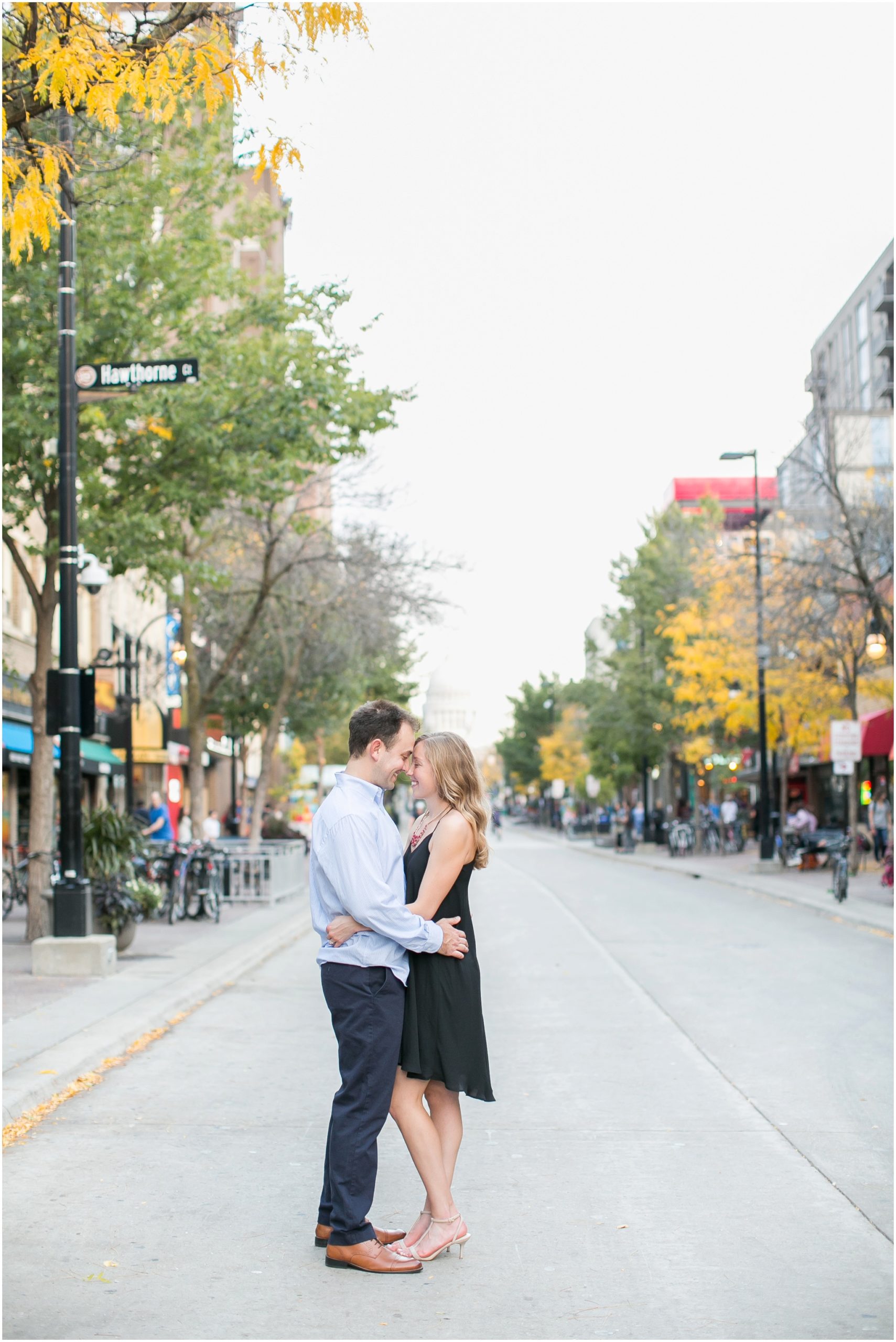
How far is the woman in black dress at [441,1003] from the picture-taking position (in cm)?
520

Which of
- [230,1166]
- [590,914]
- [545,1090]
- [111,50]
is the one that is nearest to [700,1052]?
[545,1090]

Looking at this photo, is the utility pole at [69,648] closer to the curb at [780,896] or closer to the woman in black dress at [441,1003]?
the woman in black dress at [441,1003]

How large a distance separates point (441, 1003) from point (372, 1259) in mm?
925

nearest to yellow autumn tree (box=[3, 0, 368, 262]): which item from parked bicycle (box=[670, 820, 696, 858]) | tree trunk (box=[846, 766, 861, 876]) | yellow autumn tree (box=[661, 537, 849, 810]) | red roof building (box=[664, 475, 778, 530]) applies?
tree trunk (box=[846, 766, 861, 876])

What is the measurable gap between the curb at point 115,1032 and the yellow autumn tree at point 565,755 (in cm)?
7498

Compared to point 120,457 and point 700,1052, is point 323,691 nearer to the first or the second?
point 120,457

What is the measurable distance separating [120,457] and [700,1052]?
11232 millimetres

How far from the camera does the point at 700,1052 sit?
9914 mm

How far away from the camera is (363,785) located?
5223 millimetres

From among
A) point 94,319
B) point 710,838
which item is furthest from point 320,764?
point 94,319

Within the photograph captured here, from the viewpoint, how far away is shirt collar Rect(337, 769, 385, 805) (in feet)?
17.1

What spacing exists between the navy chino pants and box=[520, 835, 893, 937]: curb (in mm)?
14997

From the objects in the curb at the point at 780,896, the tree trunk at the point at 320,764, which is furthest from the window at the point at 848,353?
the tree trunk at the point at 320,764

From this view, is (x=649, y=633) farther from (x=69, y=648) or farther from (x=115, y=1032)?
(x=115, y=1032)
